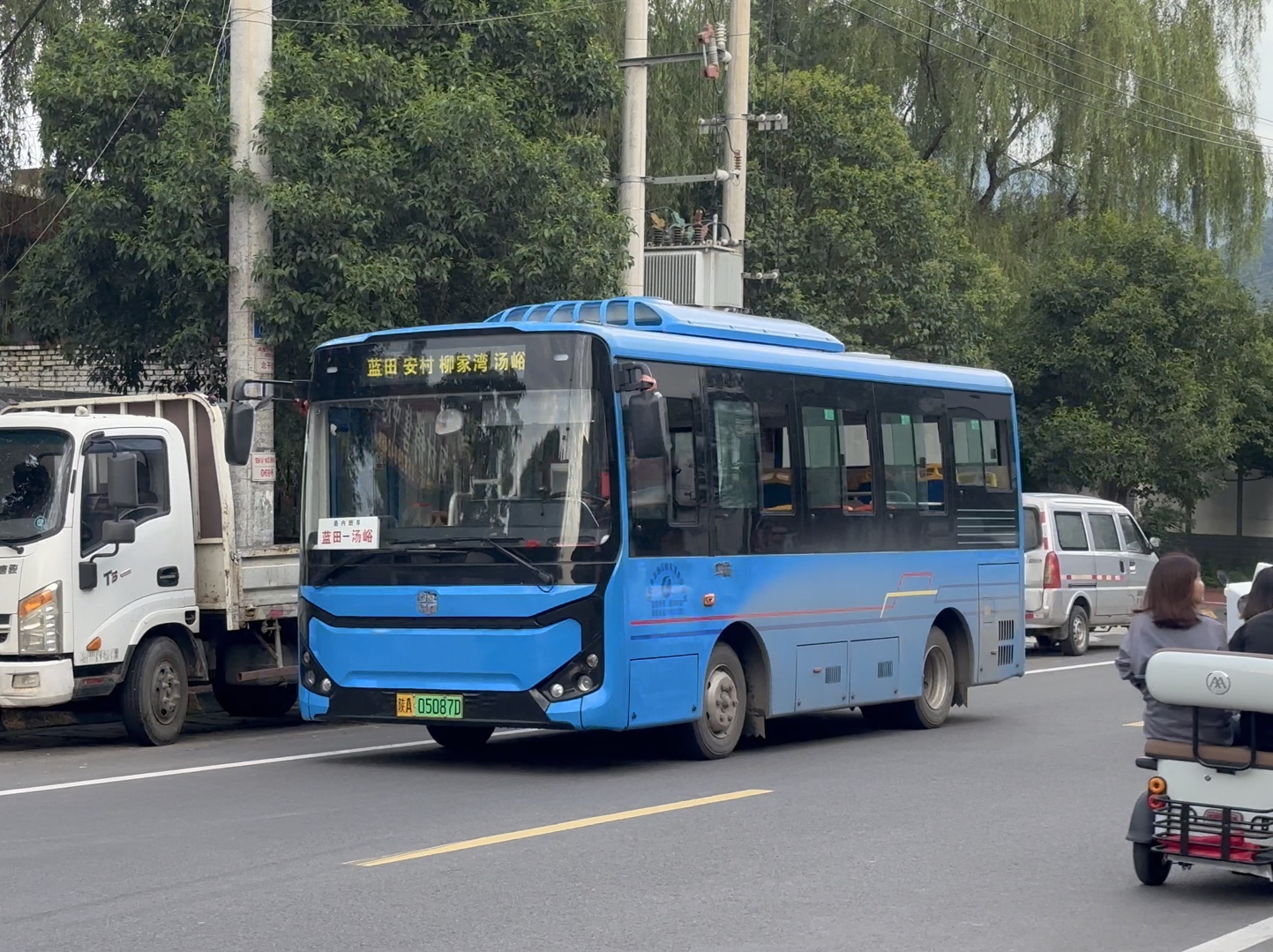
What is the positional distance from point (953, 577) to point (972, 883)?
7.48 meters

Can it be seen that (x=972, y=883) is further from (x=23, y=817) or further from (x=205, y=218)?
(x=205, y=218)

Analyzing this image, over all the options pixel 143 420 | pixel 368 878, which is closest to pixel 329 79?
pixel 143 420

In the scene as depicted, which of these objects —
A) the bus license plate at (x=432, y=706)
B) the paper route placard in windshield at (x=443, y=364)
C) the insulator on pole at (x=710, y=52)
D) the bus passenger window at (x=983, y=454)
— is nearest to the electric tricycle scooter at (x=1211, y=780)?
the bus license plate at (x=432, y=706)

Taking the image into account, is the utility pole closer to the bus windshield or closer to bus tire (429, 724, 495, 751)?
bus tire (429, 724, 495, 751)

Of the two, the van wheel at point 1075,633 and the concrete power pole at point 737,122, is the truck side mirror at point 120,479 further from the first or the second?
the van wheel at point 1075,633

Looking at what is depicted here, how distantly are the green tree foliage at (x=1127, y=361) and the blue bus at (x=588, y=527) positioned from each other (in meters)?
18.6

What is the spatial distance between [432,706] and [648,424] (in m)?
2.38

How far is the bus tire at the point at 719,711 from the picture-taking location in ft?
42.0

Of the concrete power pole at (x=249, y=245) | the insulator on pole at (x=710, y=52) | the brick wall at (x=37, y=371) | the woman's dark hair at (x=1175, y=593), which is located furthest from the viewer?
the brick wall at (x=37, y=371)

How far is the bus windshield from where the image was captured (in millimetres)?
11805

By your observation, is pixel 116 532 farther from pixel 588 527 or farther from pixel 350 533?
pixel 588 527

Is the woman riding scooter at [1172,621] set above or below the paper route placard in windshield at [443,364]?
below

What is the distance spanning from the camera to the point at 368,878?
8.27 m

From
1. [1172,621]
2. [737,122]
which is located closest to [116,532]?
[1172,621]
